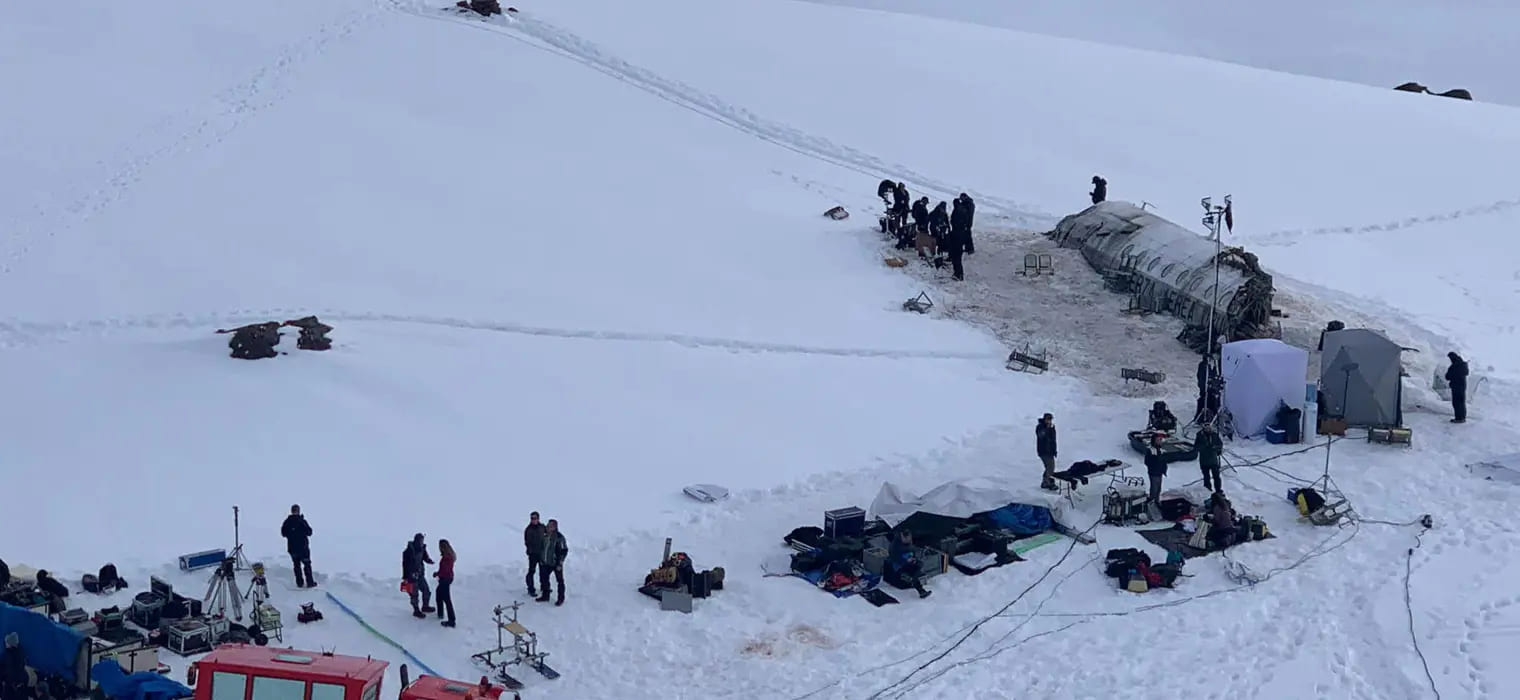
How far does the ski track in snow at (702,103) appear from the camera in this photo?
3184 cm

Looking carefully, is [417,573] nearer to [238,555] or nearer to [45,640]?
[238,555]

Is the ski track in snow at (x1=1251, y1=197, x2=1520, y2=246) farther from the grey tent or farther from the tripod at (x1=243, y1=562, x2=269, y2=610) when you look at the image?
the tripod at (x1=243, y1=562, x2=269, y2=610)

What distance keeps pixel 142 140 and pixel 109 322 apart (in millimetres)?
7888

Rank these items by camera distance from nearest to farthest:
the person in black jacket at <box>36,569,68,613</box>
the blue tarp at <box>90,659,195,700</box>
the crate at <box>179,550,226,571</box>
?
the blue tarp at <box>90,659,195,700</box>, the person in black jacket at <box>36,569,68,613</box>, the crate at <box>179,550,226,571</box>

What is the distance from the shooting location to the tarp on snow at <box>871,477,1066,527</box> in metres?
17.5

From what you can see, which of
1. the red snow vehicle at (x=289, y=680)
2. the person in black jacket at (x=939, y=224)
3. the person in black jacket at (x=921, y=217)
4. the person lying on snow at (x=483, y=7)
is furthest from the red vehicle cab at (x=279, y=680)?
the person lying on snow at (x=483, y=7)

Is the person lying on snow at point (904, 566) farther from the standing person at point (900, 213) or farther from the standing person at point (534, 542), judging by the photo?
the standing person at point (900, 213)

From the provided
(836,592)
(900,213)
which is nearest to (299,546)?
(836,592)

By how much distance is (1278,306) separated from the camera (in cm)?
2602

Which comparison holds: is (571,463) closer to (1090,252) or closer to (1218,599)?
(1218,599)

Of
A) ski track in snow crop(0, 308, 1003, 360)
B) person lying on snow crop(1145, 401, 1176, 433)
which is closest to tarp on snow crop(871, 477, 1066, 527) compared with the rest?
person lying on snow crop(1145, 401, 1176, 433)

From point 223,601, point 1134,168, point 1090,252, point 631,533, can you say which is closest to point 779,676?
point 631,533

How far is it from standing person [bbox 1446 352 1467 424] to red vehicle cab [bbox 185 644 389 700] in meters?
15.1

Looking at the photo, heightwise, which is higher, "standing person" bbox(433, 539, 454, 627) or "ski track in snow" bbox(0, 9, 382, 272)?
"ski track in snow" bbox(0, 9, 382, 272)
